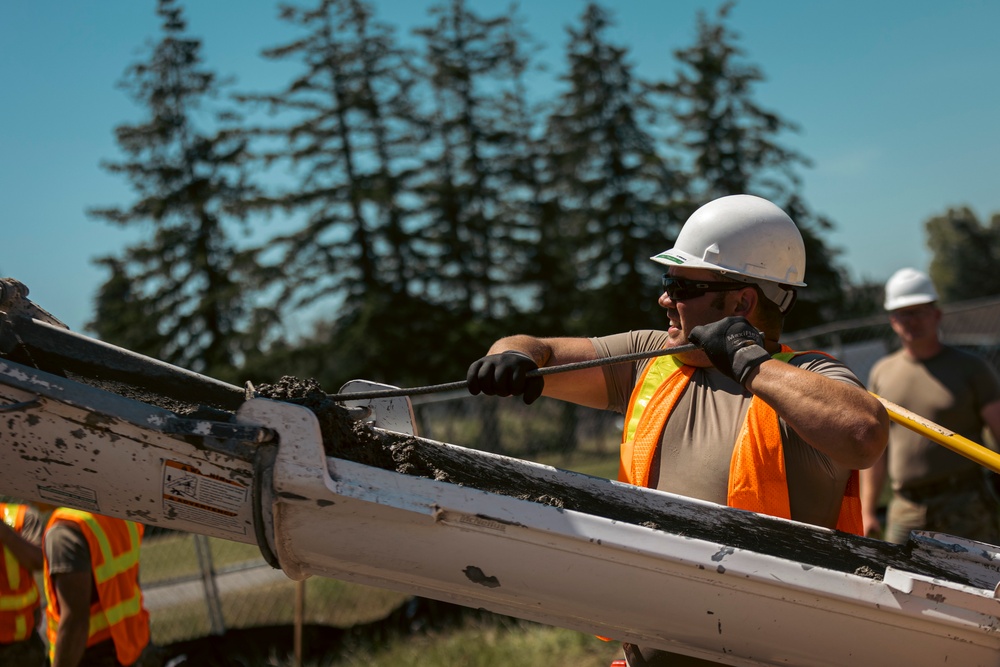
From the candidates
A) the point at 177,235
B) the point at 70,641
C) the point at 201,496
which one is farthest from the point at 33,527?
the point at 177,235

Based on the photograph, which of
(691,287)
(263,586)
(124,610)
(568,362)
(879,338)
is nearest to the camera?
(691,287)

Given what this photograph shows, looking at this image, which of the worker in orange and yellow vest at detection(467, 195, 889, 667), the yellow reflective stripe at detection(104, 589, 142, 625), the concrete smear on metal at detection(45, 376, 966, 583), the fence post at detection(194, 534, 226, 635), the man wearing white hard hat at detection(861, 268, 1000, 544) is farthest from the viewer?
the fence post at detection(194, 534, 226, 635)

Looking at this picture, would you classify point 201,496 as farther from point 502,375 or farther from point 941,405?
point 941,405

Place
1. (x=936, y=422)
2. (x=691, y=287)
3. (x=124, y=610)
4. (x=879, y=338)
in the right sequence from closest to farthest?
(x=691, y=287) → (x=124, y=610) → (x=936, y=422) → (x=879, y=338)

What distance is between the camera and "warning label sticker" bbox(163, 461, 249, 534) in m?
1.86

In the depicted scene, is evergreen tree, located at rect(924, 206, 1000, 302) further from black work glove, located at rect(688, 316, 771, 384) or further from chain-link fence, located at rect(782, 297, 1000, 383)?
black work glove, located at rect(688, 316, 771, 384)

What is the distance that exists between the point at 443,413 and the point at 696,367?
5.87 m

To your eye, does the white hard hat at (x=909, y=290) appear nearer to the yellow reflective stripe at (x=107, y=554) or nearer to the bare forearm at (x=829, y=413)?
the bare forearm at (x=829, y=413)

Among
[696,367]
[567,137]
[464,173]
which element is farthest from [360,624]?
[567,137]

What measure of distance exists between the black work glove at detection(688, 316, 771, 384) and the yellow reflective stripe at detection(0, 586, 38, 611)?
3.38m

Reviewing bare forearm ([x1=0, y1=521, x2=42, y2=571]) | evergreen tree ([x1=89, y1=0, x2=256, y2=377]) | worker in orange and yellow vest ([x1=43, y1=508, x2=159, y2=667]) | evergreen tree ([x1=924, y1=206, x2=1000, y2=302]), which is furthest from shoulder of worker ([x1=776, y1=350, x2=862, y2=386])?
evergreen tree ([x1=924, y1=206, x2=1000, y2=302])

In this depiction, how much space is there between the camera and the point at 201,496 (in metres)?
1.88

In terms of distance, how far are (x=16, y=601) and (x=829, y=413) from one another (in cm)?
368

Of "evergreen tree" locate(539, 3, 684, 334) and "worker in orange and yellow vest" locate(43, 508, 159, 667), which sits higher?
"evergreen tree" locate(539, 3, 684, 334)
